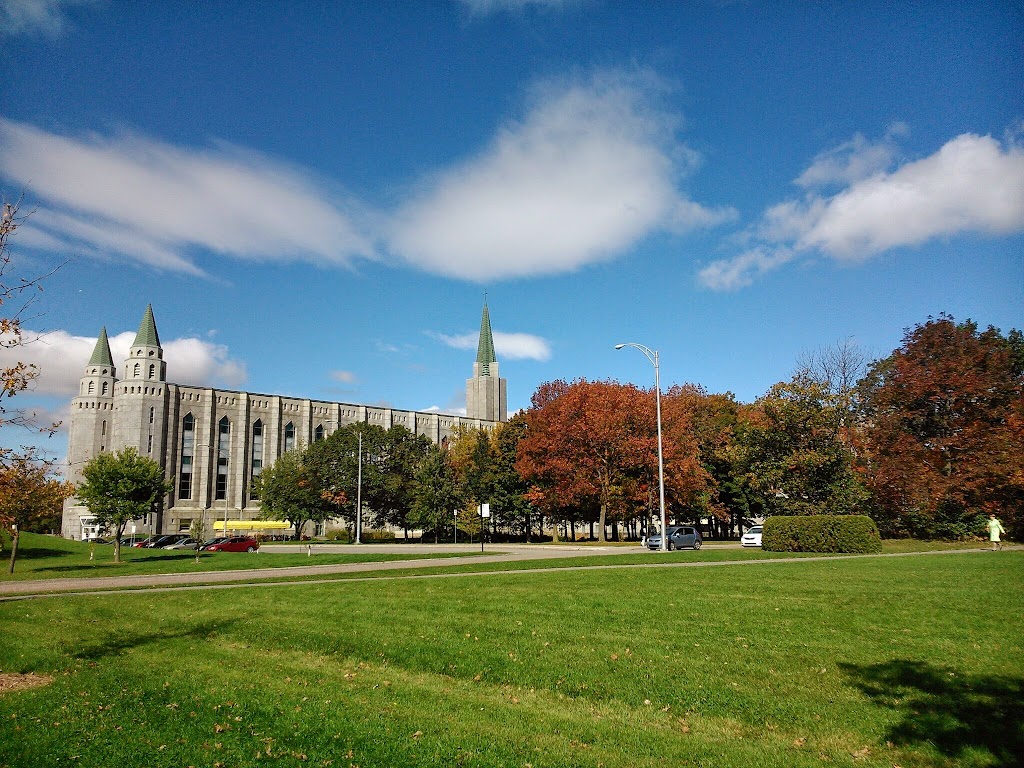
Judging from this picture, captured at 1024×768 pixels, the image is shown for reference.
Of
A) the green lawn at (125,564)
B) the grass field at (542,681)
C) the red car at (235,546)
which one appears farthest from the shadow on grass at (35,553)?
the grass field at (542,681)

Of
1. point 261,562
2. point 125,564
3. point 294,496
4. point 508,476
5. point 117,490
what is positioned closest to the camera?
point 261,562

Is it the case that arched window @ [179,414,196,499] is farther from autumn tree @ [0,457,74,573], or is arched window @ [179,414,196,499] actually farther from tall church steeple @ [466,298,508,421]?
tall church steeple @ [466,298,508,421]

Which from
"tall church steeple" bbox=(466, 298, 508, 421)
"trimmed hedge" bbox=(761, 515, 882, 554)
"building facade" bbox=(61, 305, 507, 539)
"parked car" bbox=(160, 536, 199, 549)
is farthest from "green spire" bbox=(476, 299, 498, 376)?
"trimmed hedge" bbox=(761, 515, 882, 554)

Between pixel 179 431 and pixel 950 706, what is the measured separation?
95880mm

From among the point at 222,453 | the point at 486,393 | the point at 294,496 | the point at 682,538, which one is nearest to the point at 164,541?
the point at 294,496

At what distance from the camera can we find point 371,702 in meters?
8.02

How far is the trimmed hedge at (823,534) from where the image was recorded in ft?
94.9

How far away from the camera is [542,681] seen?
8672mm

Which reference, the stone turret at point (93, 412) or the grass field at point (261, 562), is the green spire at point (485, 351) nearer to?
the stone turret at point (93, 412)

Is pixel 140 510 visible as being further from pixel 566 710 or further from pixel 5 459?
pixel 566 710

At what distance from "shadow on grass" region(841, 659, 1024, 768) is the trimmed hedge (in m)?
22.7

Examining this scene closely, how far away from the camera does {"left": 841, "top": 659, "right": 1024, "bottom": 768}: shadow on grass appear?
6.22 meters

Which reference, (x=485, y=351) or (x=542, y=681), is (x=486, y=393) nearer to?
(x=485, y=351)

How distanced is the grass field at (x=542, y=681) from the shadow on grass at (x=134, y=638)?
7 centimetres
